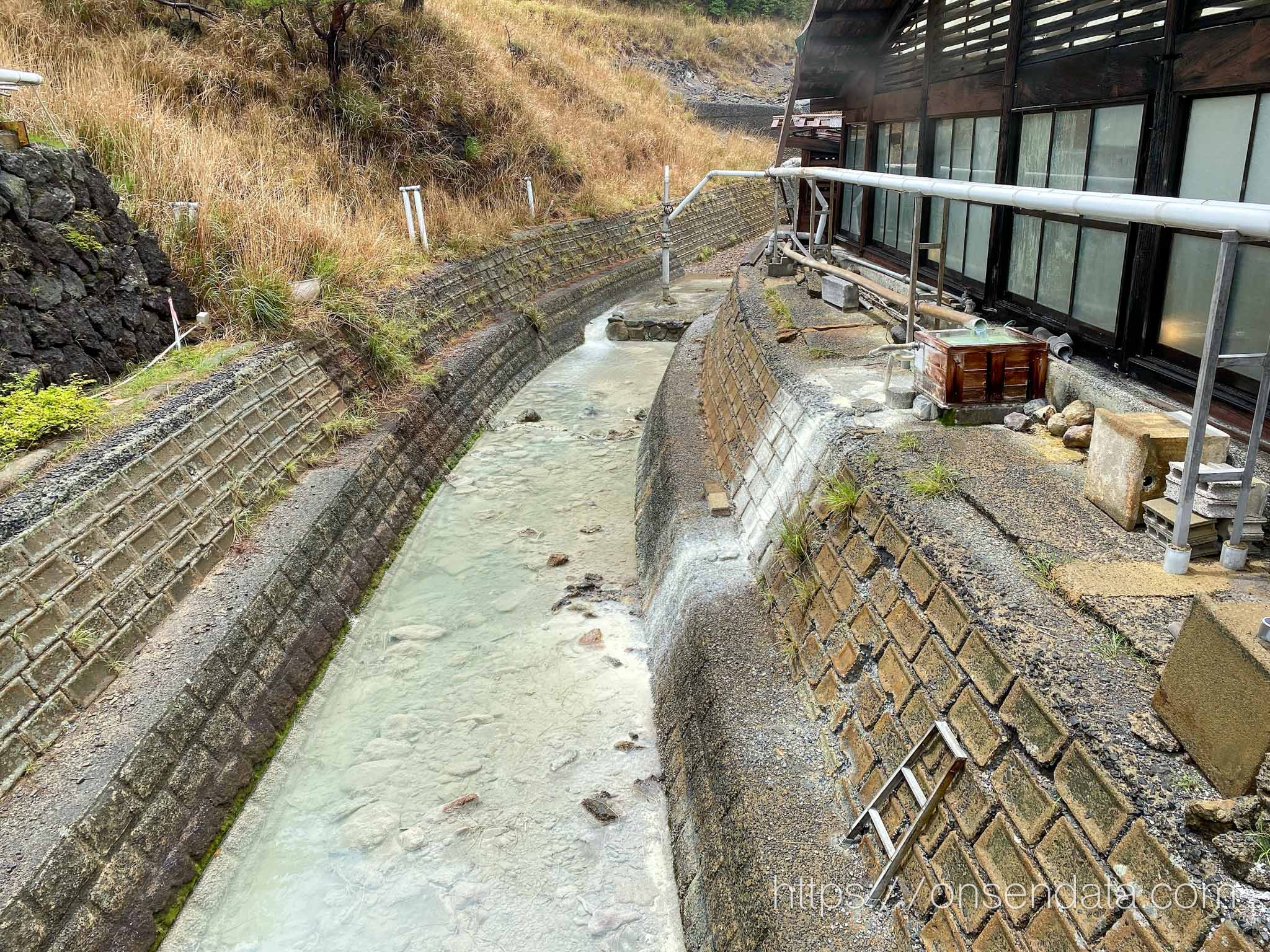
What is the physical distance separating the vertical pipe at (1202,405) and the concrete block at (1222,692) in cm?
96

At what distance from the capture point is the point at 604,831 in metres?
4.75

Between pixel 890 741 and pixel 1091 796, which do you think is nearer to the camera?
pixel 1091 796

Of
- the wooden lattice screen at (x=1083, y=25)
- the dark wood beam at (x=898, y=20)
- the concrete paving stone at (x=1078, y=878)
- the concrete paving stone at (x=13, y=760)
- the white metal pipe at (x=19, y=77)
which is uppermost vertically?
the dark wood beam at (x=898, y=20)

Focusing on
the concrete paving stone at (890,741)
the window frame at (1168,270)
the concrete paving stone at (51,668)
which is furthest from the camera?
the window frame at (1168,270)

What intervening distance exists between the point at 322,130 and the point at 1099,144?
1287cm

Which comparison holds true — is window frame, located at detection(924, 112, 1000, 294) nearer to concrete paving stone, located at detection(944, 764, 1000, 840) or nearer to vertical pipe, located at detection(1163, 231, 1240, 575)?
vertical pipe, located at detection(1163, 231, 1240, 575)

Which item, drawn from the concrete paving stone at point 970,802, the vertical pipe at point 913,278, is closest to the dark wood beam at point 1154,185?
the vertical pipe at point 913,278

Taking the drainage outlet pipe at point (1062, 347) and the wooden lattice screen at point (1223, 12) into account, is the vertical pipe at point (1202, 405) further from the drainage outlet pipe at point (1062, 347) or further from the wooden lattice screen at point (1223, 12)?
the drainage outlet pipe at point (1062, 347)

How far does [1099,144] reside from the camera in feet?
18.8

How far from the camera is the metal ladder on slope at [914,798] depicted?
3.06 metres

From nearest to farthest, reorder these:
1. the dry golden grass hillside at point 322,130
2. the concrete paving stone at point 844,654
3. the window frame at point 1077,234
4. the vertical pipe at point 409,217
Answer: the concrete paving stone at point 844,654 < the window frame at point 1077,234 < the dry golden grass hillside at point 322,130 < the vertical pipe at point 409,217

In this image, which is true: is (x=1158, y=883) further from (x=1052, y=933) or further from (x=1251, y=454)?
(x=1251, y=454)

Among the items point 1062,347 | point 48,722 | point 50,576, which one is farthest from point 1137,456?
point 50,576

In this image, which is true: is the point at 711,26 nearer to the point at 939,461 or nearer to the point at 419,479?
the point at 419,479
